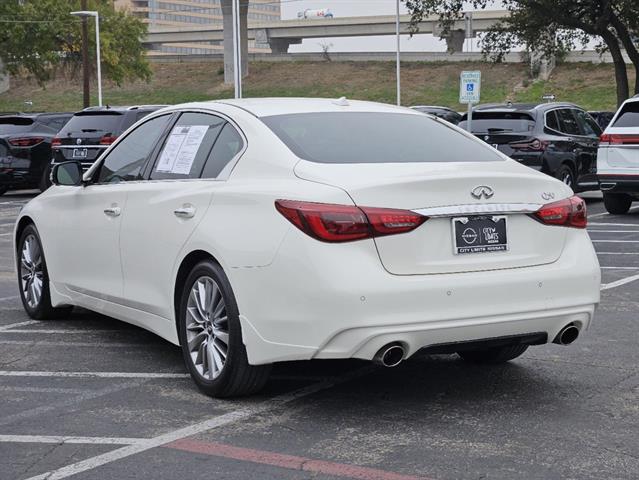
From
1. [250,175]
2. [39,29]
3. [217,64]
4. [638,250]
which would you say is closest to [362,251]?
[250,175]

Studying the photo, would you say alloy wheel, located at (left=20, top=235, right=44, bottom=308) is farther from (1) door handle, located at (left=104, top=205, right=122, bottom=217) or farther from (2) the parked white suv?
(2) the parked white suv

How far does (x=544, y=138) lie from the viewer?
59.3 feet

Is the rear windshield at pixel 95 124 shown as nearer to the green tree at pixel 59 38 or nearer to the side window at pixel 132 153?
the side window at pixel 132 153

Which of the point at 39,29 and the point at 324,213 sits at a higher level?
the point at 39,29

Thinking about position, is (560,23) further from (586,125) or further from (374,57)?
(374,57)

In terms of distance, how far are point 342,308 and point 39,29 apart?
184ft

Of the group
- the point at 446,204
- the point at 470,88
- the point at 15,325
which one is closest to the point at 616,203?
the point at 470,88

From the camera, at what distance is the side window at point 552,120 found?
18.5 meters

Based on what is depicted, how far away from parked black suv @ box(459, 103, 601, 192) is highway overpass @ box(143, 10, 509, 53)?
66.5m

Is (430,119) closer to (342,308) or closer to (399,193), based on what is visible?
(399,193)

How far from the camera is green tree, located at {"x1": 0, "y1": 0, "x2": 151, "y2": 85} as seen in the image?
58.4m

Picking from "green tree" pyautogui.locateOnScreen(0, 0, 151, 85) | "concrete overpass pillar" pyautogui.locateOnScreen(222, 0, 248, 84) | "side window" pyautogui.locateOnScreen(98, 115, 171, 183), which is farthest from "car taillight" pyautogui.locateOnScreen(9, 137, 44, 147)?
"concrete overpass pillar" pyautogui.locateOnScreen(222, 0, 248, 84)

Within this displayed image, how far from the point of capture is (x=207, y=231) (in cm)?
568

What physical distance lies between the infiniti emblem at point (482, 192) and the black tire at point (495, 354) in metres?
1.37
